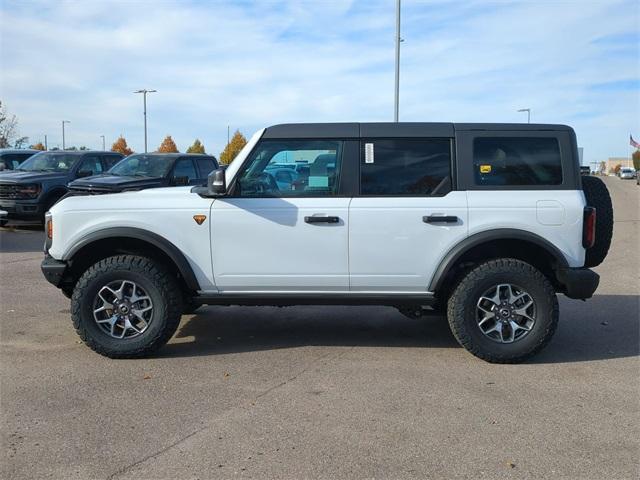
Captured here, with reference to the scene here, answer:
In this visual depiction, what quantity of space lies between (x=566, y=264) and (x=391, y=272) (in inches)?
55.0

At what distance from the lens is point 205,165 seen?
1382 centimetres

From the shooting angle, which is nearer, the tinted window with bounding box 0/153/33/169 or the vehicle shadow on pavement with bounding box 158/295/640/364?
the vehicle shadow on pavement with bounding box 158/295/640/364

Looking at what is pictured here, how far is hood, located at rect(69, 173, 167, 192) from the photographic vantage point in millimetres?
11797

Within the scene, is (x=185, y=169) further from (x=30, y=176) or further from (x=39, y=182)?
(x=30, y=176)

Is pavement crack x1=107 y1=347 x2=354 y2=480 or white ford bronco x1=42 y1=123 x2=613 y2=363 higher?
white ford bronco x1=42 y1=123 x2=613 y2=363

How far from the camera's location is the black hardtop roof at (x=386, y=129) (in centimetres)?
512

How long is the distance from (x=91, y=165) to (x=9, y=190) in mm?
2127

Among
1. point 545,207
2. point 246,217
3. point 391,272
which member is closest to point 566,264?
point 545,207

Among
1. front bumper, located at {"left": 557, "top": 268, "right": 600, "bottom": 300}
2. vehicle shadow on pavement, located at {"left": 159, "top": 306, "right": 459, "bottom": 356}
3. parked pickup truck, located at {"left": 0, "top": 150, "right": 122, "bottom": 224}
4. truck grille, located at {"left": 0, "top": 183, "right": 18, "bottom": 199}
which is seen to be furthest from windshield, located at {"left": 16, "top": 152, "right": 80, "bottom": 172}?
front bumper, located at {"left": 557, "top": 268, "right": 600, "bottom": 300}

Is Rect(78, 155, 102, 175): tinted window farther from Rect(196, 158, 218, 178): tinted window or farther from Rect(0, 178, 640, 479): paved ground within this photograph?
Rect(0, 178, 640, 479): paved ground

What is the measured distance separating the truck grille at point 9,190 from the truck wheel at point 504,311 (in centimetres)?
1155

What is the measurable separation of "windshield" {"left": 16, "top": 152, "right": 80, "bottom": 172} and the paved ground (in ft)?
29.3

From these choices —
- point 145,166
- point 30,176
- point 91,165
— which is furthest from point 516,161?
point 91,165

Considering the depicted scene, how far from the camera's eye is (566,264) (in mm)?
4957
